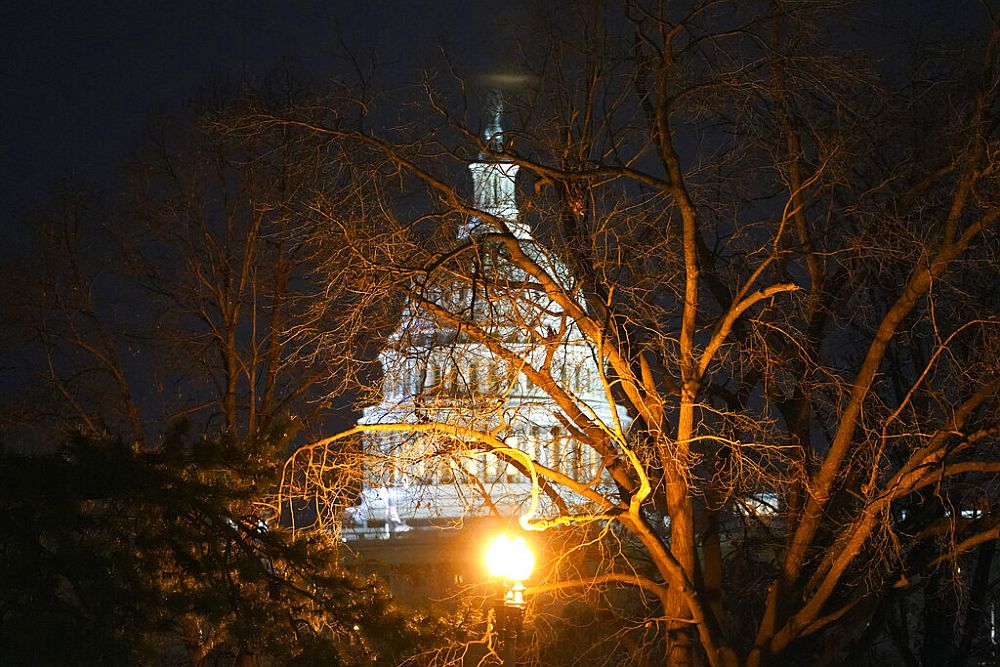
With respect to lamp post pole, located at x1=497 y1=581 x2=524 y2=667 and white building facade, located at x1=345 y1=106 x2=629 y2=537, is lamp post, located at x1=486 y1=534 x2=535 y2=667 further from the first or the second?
white building facade, located at x1=345 y1=106 x2=629 y2=537

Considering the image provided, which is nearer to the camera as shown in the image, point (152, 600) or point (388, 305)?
point (152, 600)

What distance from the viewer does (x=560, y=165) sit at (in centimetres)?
1245

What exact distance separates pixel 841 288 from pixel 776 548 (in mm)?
3503

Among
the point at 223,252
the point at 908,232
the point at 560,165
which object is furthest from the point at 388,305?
the point at 223,252

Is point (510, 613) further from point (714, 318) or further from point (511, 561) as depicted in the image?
point (714, 318)

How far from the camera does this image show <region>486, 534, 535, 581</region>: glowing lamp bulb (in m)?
9.35

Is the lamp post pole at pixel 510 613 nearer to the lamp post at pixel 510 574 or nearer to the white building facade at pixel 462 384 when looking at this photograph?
the lamp post at pixel 510 574

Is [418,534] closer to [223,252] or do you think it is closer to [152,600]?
[223,252]

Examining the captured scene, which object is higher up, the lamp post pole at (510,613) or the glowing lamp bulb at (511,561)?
the glowing lamp bulb at (511,561)

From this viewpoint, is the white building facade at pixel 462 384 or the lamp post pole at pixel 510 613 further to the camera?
the white building facade at pixel 462 384

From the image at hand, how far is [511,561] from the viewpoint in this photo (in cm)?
934

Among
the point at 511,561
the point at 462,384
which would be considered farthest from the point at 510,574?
the point at 462,384

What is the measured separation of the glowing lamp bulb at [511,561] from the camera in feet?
30.7

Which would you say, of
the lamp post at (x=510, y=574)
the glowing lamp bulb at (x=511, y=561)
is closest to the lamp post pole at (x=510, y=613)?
the lamp post at (x=510, y=574)
